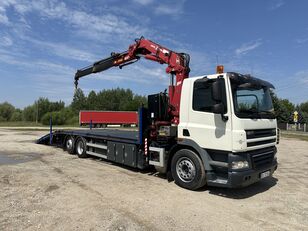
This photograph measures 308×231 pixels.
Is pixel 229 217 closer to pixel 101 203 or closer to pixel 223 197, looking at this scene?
pixel 223 197

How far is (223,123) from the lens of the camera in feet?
20.2

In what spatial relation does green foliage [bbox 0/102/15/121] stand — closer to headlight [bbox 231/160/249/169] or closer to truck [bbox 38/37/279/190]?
truck [bbox 38/37/279/190]

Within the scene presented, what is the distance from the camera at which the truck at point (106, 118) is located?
4722 centimetres

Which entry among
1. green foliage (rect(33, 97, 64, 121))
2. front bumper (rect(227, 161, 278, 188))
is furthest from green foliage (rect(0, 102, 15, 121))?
front bumper (rect(227, 161, 278, 188))

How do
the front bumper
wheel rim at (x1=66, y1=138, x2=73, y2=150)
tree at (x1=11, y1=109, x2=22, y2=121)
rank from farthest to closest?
tree at (x1=11, y1=109, x2=22, y2=121)
wheel rim at (x1=66, y1=138, x2=73, y2=150)
the front bumper

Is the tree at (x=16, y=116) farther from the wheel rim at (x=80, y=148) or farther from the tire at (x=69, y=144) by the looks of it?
the wheel rim at (x=80, y=148)

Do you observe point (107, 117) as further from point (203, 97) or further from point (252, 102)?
point (252, 102)

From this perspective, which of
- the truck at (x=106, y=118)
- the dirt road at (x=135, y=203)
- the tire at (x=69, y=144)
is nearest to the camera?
the dirt road at (x=135, y=203)

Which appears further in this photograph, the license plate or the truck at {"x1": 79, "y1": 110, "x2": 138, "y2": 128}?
the truck at {"x1": 79, "y1": 110, "x2": 138, "y2": 128}

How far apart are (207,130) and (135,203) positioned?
2.31 metres

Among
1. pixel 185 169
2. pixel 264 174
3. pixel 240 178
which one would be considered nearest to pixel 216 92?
pixel 240 178

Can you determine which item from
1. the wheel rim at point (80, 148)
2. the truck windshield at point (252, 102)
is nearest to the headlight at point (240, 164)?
the truck windshield at point (252, 102)

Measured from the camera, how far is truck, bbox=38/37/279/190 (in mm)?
6004

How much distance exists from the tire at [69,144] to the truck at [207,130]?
4.61 meters
